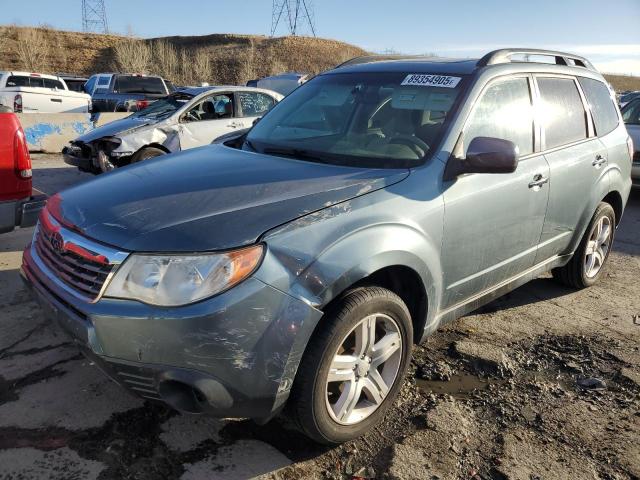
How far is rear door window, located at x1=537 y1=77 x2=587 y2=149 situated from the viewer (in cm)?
379

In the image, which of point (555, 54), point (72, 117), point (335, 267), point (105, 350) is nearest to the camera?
point (105, 350)

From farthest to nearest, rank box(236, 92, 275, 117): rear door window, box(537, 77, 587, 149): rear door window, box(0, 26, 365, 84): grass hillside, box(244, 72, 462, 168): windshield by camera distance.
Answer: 1. box(0, 26, 365, 84): grass hillside
2. box(236, 92, 275, 117): rear door window
3. box(537, 77, 587, 149): rear door window
4. box(244, 72, 462, 168): windshield

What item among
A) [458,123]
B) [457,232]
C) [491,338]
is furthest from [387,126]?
[491,338]

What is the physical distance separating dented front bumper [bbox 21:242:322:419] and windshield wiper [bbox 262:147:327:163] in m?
1.17

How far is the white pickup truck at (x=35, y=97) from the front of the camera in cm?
1530

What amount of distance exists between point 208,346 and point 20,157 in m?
3.16

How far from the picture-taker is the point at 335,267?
7.66 feet

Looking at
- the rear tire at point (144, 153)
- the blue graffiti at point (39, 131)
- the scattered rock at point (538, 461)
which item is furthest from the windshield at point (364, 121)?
the blue graffiti at point (39, 131)

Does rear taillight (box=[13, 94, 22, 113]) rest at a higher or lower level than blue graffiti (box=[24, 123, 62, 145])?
higher

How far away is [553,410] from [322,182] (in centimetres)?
180

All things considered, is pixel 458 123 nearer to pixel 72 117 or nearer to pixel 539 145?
pixel 539 145

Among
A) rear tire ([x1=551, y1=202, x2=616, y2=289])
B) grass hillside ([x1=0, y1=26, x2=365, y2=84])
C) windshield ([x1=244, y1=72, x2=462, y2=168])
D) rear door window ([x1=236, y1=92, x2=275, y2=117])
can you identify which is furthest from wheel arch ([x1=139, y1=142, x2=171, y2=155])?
grass hillside ([x1=0, y1=26, x2=365, y2=84])

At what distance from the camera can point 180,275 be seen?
7.02 ft

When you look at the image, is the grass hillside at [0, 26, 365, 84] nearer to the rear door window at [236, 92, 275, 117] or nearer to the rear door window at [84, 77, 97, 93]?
the rear door window at [84, 77, 97, 93]
